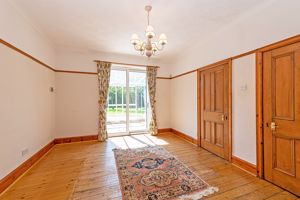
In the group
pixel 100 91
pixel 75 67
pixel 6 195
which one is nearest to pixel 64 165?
pixel 6 195

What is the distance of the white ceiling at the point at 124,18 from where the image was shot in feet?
7.22

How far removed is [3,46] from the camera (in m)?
2.05

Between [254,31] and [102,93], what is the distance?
413 centimetres

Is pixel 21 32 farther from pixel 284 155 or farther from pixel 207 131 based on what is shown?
pixel 284 155

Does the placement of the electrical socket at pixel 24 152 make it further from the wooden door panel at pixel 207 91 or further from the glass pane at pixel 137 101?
the wooden door panel at pixel 207 91

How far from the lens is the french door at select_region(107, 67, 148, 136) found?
15.9 feet

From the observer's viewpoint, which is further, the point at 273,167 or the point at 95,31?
the point at 95,31

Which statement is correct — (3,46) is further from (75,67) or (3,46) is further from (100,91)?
(100,91)

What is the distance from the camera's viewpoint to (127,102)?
499 cm

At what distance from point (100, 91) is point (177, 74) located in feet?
9.09

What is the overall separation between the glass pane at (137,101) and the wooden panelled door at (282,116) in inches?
147

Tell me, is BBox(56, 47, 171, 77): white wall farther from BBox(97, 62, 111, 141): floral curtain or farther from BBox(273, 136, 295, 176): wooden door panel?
BBox(273, 136, 295, 176): wooden door panel

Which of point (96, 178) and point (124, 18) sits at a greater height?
point (124, 18)

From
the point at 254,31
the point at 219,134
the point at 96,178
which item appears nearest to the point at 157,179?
the point at 96,178
